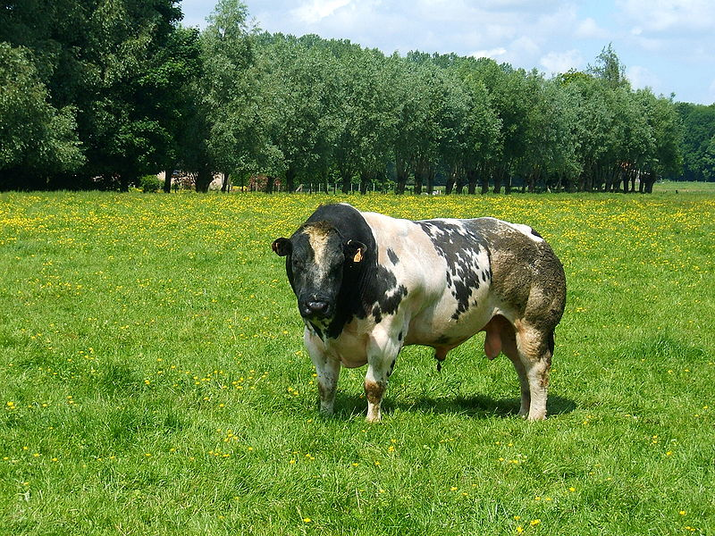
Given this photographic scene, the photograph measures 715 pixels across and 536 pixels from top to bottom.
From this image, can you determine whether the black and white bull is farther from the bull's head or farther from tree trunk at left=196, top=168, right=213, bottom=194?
tree trunk at left=196, top=168, right=213, bottom=194

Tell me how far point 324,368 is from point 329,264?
1.48 metres

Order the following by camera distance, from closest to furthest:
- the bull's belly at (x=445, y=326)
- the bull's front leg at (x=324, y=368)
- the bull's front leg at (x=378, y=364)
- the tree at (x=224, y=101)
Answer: the bull's front leg at (x=378, y=364) < the bull's front leg at (x=324, y=368) < the bull's belly at (x=445, y=326) < the tree at (x=224, y=101)

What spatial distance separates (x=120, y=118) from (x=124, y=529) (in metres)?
50.8

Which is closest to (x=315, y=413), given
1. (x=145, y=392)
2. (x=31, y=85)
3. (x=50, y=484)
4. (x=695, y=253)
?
(x=145, y=392)

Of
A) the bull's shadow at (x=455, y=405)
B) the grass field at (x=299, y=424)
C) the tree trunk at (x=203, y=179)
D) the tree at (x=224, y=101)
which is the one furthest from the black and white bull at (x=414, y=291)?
the tree trunk at (x=203, y=179)

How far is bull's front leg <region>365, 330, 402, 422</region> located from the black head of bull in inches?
17.0

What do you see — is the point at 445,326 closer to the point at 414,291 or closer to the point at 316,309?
the point at 414,291

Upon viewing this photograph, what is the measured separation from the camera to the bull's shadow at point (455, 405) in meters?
9.59

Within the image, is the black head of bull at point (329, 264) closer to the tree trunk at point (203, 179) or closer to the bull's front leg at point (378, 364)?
the bull's front leg at point (378, 364)

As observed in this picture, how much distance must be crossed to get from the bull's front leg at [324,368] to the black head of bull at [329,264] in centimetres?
42

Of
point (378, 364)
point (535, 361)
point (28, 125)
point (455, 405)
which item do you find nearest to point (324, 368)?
point (378, 364)

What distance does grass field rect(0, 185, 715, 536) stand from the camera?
21.1 feet

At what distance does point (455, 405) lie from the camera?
10203 millimetres

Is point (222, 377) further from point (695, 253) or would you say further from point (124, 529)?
point (695, 253)
